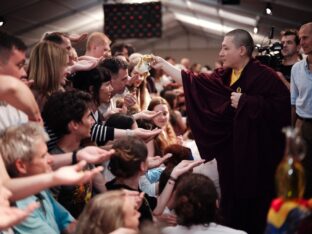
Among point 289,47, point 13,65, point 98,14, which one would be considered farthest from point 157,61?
point 98,14

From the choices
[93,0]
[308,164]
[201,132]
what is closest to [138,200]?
[201,132]

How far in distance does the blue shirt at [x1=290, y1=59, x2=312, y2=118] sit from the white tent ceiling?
3602 millimetres

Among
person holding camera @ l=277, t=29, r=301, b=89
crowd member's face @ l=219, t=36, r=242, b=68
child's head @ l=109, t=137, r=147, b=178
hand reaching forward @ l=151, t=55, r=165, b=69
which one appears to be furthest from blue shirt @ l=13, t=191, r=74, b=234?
person holding camera @ l=277, t=29, r=301, b=89

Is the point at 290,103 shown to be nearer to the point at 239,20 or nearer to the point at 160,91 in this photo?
the point at 160,91

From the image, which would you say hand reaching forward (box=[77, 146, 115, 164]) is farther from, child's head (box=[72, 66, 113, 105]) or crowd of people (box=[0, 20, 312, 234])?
child's head (box=[72, 66, 113, 105])

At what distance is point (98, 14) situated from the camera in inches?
536

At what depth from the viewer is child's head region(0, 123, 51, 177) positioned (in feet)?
7.50

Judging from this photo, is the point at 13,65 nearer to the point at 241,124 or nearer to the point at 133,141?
the point at 133,141

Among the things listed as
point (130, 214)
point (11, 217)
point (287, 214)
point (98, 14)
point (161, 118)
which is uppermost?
point (98, 14)

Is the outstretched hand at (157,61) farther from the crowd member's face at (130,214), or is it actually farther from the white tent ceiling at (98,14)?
the white tent ceiling at (98,14)

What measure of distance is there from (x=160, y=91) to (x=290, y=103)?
12.8 ft

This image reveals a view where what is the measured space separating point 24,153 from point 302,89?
2561mm

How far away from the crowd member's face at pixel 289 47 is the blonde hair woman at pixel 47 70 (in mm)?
2367

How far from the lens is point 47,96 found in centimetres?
313
